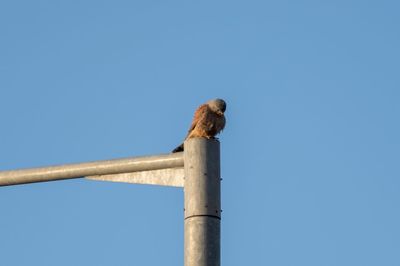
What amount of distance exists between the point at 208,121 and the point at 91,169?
0.76m

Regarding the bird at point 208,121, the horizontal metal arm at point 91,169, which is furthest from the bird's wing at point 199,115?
the horizontal metal arm at point 91,169

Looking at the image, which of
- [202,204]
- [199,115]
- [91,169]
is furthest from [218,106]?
[202,204]

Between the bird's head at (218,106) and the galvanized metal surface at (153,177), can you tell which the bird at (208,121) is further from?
the galvanized metal surface at (153,177)

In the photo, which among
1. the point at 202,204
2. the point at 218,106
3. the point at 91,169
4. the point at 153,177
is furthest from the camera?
the point at 218,106

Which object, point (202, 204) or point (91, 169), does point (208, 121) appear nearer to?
point (91, 169)

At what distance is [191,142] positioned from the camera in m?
4.88

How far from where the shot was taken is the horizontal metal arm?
16.6ft

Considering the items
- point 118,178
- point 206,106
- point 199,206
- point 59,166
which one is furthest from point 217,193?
point 206,106

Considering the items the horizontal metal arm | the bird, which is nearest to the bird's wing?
the bird

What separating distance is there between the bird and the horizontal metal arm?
21 cm

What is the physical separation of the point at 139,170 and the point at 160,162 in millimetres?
149

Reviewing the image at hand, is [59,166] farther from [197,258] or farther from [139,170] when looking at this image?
[197,258]

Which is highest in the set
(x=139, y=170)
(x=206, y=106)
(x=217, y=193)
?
(x=206, y=106)

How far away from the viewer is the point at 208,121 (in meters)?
5.60
